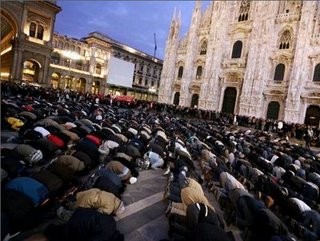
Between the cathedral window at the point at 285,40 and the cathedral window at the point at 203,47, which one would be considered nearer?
the cathedral window at the point at 285,40

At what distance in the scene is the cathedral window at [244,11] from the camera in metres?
30.9

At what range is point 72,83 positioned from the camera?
42.1 meters

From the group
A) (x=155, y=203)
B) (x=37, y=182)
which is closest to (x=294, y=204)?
(x=155, y=203)

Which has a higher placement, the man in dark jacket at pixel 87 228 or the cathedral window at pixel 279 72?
the cathedral window at pixel 279 72

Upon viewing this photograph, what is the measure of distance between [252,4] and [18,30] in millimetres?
25753

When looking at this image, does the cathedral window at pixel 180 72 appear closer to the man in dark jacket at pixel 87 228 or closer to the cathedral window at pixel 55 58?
the cathedral window at pixel 55 58

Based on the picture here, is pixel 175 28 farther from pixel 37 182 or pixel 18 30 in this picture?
pixel 37 182

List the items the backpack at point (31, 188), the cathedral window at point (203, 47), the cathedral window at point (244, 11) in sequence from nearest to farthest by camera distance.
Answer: the backpack at point (31, 188)
the cathedral window at point (244, 11)
the cathedral window at point (203, 47)

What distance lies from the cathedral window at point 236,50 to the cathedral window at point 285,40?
462cm

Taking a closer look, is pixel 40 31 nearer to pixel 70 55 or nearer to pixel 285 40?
pixel 70 55

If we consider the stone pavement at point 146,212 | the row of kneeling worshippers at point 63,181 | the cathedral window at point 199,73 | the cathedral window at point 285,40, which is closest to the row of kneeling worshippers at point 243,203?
the stone pavement at point 146,212

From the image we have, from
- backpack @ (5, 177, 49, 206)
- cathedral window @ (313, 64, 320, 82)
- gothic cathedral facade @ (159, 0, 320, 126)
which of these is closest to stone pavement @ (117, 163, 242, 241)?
backpack @ (5, 177, 49, 206)

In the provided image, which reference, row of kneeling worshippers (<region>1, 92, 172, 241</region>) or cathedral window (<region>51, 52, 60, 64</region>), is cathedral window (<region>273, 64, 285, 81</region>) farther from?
cathedral window (<region>51, 52, 60, 64</region>)

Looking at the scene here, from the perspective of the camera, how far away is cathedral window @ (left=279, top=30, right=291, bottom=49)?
27.4 meters
